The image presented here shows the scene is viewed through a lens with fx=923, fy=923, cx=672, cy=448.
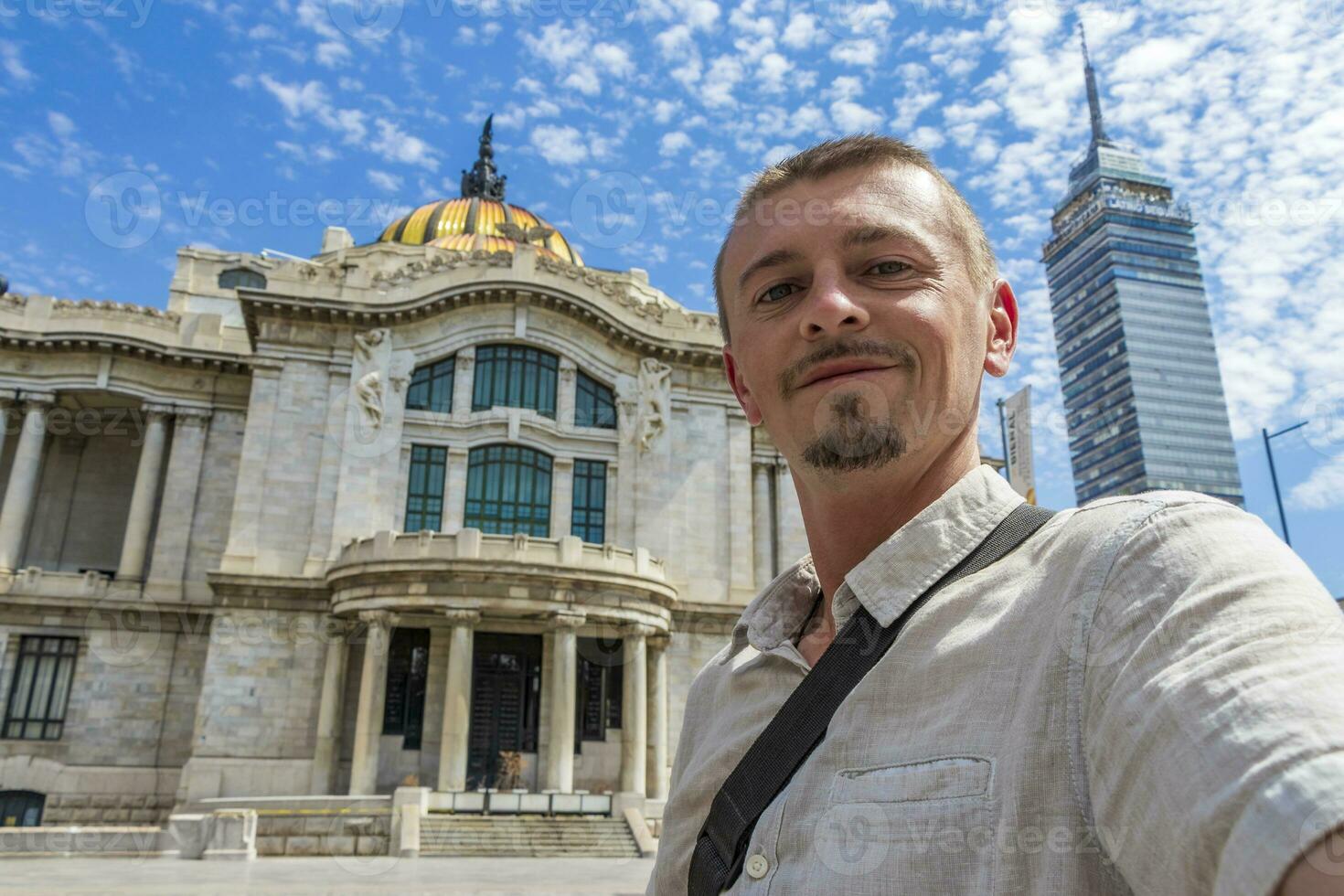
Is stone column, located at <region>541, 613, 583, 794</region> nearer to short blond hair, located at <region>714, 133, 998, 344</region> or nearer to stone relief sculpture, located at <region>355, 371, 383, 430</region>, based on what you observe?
stone relief sculpture, located at <region>355, 371, 383, 430</region>

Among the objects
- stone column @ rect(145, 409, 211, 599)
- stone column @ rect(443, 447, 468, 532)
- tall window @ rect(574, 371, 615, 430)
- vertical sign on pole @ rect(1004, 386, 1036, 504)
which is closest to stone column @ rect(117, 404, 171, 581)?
stone column @ rect(145, 409, 211, 599)

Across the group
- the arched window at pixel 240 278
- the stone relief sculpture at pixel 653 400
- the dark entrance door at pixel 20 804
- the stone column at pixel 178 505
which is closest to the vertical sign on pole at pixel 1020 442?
the stone relief sculpture at pixel 653 400

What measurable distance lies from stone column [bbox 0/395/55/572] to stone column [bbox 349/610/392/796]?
13491 millimetres

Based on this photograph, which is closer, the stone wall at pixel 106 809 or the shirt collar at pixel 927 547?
the shirt collar at pixel 927 547

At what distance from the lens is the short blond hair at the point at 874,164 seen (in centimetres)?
194

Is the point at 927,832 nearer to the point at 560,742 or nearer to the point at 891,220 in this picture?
the point at 891,220

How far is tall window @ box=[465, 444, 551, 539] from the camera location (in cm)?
2991

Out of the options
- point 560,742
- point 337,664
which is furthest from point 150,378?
point 560,742

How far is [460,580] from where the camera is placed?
83.6ft

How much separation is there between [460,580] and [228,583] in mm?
7331

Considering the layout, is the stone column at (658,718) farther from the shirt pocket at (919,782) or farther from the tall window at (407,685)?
the shirt pocket at (919,782)

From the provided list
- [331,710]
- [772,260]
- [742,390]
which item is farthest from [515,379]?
[772,260]

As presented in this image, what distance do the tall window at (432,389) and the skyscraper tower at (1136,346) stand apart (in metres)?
103

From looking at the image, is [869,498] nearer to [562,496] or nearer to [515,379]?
[562,496]
